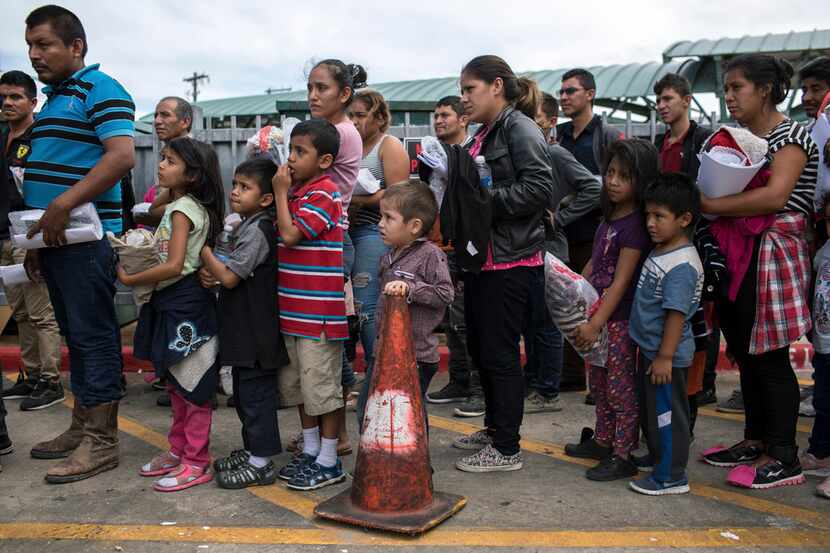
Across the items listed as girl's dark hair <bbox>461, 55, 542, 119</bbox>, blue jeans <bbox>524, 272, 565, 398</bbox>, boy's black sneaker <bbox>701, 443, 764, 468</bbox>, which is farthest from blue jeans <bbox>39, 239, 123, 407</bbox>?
boy's black sneaker <bbox>701, 443, 764, 468</bbox>

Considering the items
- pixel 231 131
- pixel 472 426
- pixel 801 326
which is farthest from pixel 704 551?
pixel 231 131

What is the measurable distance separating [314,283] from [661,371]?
169 centimetres

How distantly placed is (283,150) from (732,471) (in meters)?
2.88

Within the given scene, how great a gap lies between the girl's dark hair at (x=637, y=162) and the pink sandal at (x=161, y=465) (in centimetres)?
266

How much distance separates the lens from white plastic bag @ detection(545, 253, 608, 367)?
4.00 meters

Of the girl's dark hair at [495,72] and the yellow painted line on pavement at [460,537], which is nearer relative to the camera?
the yellow painted line on pavement at [460,537]

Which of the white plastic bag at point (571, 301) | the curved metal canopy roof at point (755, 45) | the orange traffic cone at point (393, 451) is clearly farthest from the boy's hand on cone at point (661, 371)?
the curved metal canopy roof at point (755, 45)

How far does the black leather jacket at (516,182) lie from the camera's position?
3893mm

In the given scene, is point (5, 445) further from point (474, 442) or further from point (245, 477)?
point (474, 442)

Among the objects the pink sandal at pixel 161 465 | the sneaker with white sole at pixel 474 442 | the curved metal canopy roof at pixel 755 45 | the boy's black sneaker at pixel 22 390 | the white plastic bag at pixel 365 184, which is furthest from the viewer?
the curved metal canopy roof at pixel 755 45

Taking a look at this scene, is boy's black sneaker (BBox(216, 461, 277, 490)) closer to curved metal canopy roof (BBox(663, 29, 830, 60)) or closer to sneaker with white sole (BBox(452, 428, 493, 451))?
sneaker with white sole (BBox(452, 428, 493, 451))

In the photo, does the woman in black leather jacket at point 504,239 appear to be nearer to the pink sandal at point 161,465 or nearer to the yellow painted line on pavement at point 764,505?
Result: the yellow painted line on pavement at point 764,505

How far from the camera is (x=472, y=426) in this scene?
5078 mm

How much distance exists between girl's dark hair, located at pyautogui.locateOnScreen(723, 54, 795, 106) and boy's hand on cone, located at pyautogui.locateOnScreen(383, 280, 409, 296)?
6.49 feet
